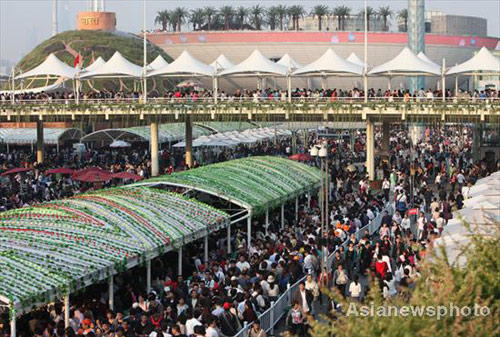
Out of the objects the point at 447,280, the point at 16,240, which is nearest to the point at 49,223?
the point at 16,240

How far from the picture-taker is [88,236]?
19.8m

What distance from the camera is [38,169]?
45.6 metres

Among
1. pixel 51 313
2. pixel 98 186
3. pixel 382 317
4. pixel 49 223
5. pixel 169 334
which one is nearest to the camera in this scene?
pixel 382 317

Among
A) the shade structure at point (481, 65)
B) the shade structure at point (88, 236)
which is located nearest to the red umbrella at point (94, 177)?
the shade structure at point (88, 236)

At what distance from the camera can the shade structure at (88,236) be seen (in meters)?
16.9

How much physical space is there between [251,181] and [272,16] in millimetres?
100490

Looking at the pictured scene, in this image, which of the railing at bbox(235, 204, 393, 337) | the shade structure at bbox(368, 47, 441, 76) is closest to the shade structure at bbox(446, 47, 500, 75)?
the shade structure at bbox(368, 47, 441, 76)

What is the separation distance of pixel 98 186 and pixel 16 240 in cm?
2140

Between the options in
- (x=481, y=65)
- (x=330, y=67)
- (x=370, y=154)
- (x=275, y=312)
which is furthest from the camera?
(x=330, y=67)

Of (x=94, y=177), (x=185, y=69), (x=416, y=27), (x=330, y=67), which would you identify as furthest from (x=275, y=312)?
(x=416, y=27)

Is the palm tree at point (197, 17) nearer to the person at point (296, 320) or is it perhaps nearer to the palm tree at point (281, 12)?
A: the palm tree at point (281, 12)

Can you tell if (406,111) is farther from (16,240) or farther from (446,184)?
(16,240)

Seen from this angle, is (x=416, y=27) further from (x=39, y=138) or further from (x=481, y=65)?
(x=39, y=138)

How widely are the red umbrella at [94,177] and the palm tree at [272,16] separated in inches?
3626
